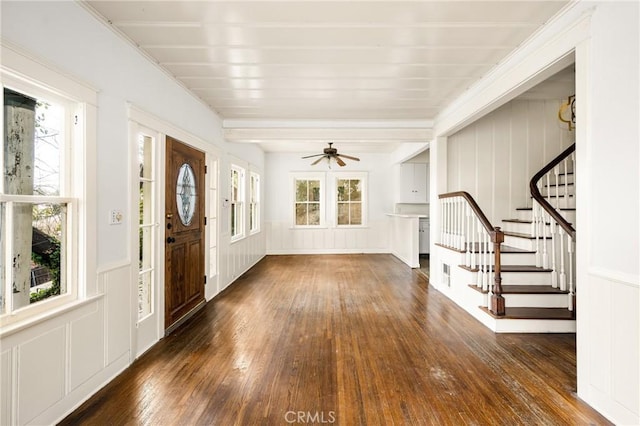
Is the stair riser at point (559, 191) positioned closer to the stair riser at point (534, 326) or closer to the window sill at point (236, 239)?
the stair riser at point (534, 326)

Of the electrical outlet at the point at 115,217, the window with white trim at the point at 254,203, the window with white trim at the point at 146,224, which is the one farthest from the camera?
the window with white trim at the point at 254,203

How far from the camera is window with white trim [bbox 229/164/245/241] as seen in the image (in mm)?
5608

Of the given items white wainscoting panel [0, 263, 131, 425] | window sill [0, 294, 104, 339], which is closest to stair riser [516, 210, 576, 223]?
white wainscoting panel [0, 263, 131, 425]

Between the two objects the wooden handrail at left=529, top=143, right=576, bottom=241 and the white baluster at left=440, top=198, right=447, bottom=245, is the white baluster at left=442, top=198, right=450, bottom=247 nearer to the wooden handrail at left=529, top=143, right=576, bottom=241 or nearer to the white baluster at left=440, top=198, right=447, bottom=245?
the white baluster at left=440, top=198, right=447, bottom=245

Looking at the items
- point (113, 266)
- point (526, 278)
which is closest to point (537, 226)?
point (526, 278)

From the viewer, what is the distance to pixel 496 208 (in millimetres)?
4949

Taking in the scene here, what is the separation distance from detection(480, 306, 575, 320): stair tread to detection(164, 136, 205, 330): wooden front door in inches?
130

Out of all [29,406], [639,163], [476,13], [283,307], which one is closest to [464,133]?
[476,13]

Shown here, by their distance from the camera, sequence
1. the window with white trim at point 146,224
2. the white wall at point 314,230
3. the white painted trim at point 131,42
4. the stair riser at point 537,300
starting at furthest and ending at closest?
the white wall at point 314,230 < the stair riser at point 537,300 < the window with white trim at point 146,224 < the white painted trim at point 131,42

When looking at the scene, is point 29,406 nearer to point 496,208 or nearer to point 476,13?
point 476,13

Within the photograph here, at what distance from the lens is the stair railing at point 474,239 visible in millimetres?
3229

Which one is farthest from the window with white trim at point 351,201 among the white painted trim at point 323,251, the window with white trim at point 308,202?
the white painted trim at point 323,251

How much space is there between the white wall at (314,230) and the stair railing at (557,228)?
431 cm

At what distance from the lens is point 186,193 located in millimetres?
3574
